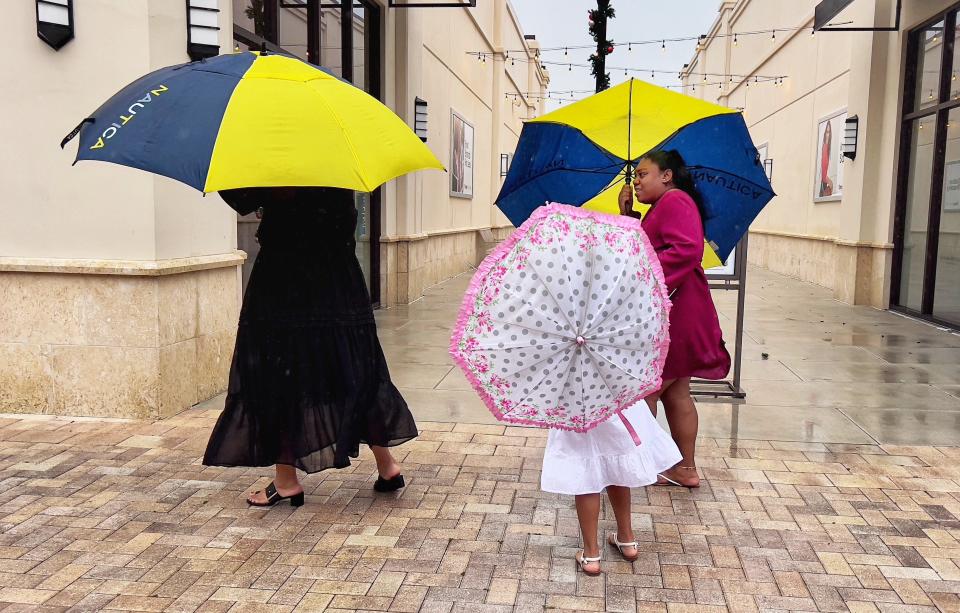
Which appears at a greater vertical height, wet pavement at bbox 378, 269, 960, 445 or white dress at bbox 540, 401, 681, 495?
white dress at bbox 540, 401, 681, 495

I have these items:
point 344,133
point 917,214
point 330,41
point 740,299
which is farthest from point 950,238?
point 344,133

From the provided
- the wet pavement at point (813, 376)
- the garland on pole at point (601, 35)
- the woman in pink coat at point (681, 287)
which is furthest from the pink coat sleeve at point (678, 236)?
the garland on pole at point (601, 35)

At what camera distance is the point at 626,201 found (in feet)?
13.5

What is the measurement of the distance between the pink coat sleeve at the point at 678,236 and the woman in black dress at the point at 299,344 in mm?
1414

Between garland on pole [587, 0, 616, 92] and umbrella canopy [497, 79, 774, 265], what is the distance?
879cm

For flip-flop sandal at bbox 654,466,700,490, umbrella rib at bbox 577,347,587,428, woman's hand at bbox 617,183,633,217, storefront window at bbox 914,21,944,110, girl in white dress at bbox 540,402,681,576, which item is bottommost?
flip-flop sandal at bbox 654,466,700,490

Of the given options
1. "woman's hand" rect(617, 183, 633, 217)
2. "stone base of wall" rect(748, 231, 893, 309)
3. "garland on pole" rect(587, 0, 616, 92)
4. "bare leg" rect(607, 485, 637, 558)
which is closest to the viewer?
"bare leg" rect(607, 485, 637, 558)

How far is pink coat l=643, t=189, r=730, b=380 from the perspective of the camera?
12.5 ft

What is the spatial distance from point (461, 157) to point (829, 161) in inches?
257

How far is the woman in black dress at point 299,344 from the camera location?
3.65 m

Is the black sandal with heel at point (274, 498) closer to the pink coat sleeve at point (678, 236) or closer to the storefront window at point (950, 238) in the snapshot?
the pink coat sleeve at point (678, 236)

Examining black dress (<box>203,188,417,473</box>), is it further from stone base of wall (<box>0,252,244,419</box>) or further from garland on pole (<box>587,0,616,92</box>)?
garland on pole (<box>587,0,616,92</box>)

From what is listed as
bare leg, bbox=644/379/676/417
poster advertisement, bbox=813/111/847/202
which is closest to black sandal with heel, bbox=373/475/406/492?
bare leg, bbox=644/379/676/417

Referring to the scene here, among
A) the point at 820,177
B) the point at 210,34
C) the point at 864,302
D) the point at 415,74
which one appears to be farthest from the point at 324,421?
the point at 820,177
